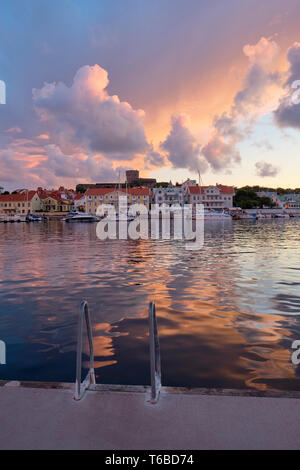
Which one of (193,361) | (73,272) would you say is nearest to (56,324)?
(193,361)

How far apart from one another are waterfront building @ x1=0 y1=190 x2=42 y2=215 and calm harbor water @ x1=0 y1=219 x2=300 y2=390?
125485 mm

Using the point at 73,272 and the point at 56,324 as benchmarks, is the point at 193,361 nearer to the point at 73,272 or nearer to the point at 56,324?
the point at 56,324

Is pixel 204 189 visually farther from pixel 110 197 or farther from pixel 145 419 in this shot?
pixel 145 419

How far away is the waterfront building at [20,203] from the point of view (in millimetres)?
136375

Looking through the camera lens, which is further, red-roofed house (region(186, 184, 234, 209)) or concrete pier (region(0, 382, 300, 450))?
red-roofed house (region(186, 184, 234, 209))

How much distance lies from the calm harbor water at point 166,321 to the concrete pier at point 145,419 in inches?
74.2

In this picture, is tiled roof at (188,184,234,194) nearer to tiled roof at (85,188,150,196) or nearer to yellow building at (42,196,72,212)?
tiled roof at (85,188,150,196)

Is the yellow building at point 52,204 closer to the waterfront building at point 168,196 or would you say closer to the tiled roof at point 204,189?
the waterfront building at point 168,196

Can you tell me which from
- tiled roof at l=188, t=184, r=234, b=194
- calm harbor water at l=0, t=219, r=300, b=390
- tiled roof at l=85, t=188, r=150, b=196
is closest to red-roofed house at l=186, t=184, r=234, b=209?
tiled roof at l=188, t=184, r=234, b=194

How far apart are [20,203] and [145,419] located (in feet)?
470

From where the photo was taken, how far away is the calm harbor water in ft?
20.0

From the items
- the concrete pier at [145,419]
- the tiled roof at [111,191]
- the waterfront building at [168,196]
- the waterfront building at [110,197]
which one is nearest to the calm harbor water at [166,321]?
the concrete pier at [145,419]

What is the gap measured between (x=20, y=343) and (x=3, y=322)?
187cm
